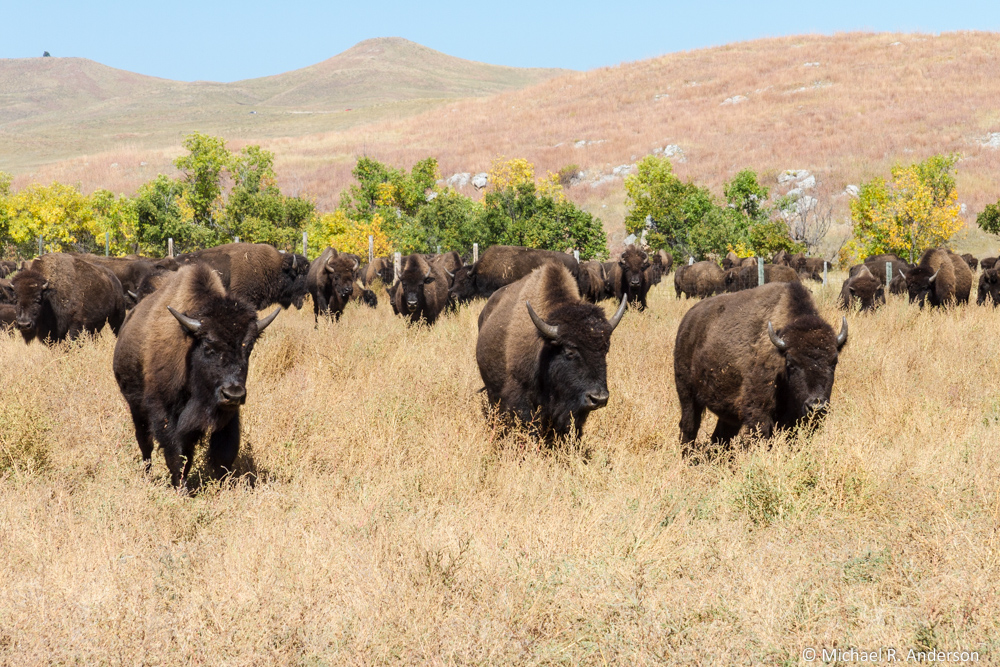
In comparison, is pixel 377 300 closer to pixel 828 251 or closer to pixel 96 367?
pixel 96 367

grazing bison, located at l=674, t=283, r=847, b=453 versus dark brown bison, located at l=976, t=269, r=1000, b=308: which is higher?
grazing bison, located at l=674, t=283, r=847, b=453

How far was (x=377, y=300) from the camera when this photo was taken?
22.7 meters

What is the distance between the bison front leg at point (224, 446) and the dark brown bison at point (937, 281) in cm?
1592

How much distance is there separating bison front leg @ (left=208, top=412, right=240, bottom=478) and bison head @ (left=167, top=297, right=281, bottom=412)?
0.24 meters

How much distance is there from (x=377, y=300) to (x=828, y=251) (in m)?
28.5

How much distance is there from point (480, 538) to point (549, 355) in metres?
2.32

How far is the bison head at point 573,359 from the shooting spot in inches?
257

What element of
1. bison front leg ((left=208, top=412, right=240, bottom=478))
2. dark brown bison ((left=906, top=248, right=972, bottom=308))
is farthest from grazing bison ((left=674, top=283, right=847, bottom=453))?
dark brown bison ((left=906, top=248, right=972, bottom=308))

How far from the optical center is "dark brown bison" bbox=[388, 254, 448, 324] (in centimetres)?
1587

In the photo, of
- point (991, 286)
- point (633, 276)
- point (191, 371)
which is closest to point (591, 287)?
point (633, 276)

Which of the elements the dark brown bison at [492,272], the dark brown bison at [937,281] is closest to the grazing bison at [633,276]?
the dark brown bison at [492,272]

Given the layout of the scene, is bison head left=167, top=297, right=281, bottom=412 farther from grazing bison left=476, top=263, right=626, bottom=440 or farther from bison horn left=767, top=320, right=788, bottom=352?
bison horn left=767, top=320, right=788, bottom=352

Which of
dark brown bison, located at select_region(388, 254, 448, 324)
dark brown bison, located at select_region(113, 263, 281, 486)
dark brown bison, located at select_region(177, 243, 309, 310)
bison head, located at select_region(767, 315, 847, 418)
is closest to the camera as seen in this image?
dark brown bison, located at select_region(113, 263, 281, 486)

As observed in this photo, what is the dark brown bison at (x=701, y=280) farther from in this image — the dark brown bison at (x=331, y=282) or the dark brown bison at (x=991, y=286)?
the dark brown bison at (x=331, y=282)
